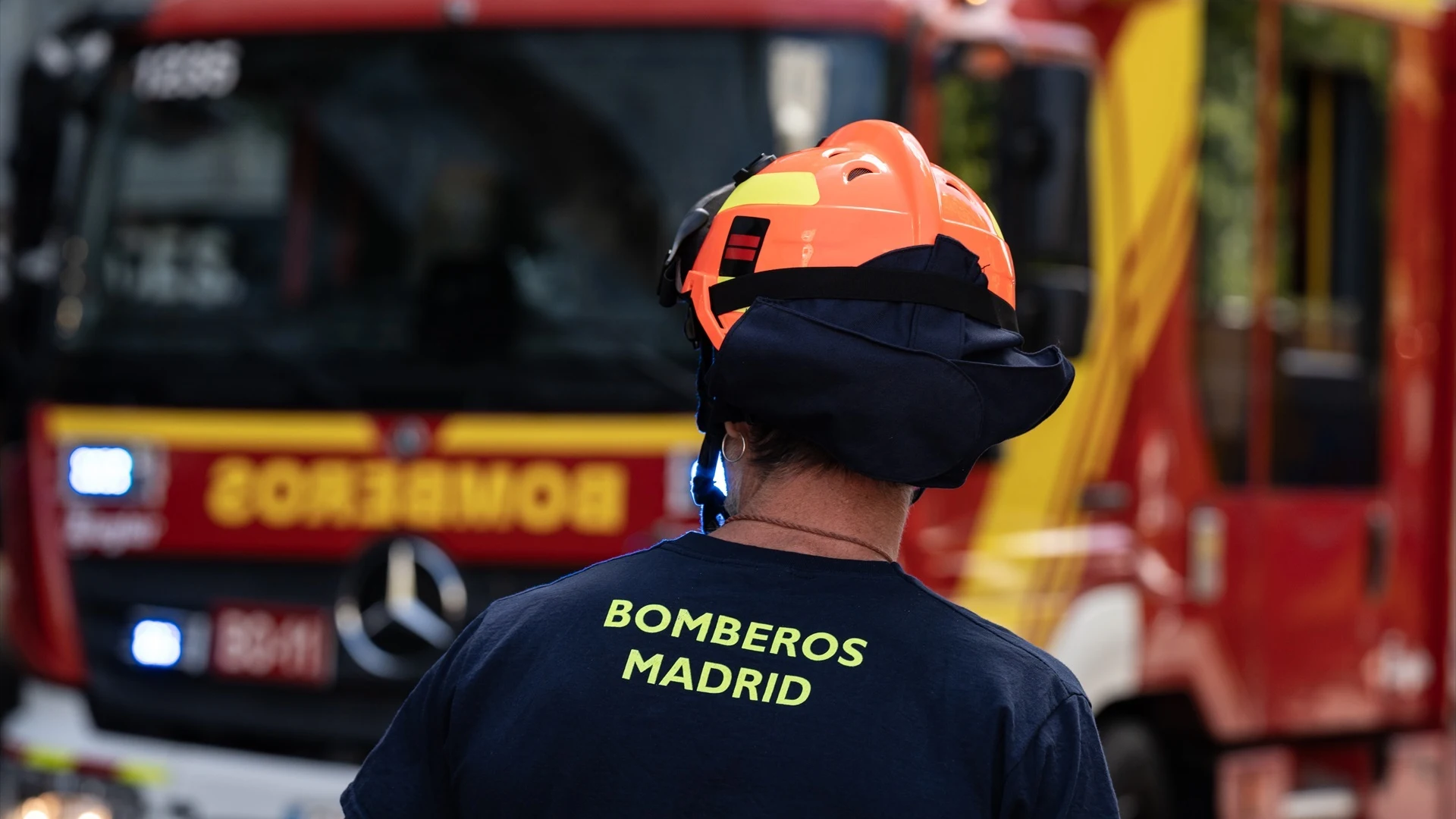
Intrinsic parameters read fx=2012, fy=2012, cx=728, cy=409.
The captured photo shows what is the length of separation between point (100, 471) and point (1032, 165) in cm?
242

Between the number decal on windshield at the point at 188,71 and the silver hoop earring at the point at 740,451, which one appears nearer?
the silver hoop earring at the point at 740,451

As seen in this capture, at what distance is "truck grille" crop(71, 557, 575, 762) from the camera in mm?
4801

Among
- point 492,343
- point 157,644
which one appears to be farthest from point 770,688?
point 157,644

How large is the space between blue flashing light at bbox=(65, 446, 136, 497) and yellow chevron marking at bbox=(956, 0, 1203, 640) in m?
2.09

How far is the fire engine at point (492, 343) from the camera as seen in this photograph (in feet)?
15.3

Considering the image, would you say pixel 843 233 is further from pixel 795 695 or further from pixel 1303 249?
pixel 1303 249

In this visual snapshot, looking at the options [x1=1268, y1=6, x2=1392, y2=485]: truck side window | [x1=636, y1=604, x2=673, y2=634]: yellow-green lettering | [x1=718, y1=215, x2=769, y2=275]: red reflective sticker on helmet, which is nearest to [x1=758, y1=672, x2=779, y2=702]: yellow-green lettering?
[x1=636, y1=604, x2=673, y2=634]: yellow-green lettering

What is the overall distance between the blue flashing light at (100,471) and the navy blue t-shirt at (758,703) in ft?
11.5

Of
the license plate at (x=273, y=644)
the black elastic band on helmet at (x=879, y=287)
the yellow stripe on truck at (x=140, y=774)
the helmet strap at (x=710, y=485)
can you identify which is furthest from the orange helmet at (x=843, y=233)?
the yellow stripe on truck at (x=140, y=774)

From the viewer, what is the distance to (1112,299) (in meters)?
4.95

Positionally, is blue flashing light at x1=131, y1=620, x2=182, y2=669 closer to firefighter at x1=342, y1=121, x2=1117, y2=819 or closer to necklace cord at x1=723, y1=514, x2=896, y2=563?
firefighter at x1=342, y1=121, x2=1117, y2=819

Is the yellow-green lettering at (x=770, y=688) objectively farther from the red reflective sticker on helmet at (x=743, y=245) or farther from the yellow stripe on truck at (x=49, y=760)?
the yellow stripe on truck at (x=49, y=760)

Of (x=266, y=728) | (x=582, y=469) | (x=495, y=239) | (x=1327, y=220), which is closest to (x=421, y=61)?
(x=495, y=239)

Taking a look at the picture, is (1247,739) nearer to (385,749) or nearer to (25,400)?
(25,400)
